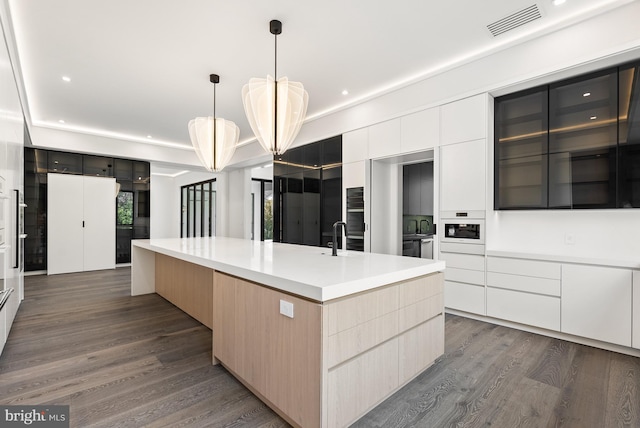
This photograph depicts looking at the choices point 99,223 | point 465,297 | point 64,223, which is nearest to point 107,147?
point 99,223

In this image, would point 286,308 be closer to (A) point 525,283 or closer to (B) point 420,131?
(A) point 525,283

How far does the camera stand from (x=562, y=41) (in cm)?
288

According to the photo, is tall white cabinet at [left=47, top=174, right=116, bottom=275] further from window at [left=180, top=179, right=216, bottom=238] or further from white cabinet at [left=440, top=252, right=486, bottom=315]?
white cabinet at [left=440, top=252, right=486, bottom=315]

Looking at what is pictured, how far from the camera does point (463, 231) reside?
3.53m

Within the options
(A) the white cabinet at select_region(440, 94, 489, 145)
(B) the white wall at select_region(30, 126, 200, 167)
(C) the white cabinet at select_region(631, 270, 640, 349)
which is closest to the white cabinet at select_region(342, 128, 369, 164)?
(A) the white cabinet at select_region(440, 94, 489, 145)

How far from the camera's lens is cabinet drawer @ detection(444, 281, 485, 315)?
3354 millimetres

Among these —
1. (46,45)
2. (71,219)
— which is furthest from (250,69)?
(71,219)

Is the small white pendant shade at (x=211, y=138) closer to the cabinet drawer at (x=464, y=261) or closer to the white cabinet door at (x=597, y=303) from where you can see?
the cabinet drawer at (x=464, y=261)

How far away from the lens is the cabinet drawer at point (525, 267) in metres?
2.87

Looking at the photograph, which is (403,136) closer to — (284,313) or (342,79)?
(342,79)

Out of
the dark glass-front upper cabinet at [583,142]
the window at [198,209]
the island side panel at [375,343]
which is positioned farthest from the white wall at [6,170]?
the window at [198,209]

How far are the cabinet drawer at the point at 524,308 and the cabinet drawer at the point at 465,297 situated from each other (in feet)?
0.30

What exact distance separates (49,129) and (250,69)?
4.99 meters

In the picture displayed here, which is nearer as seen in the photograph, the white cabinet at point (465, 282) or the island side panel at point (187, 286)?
the island side panel at point (187, 286)
